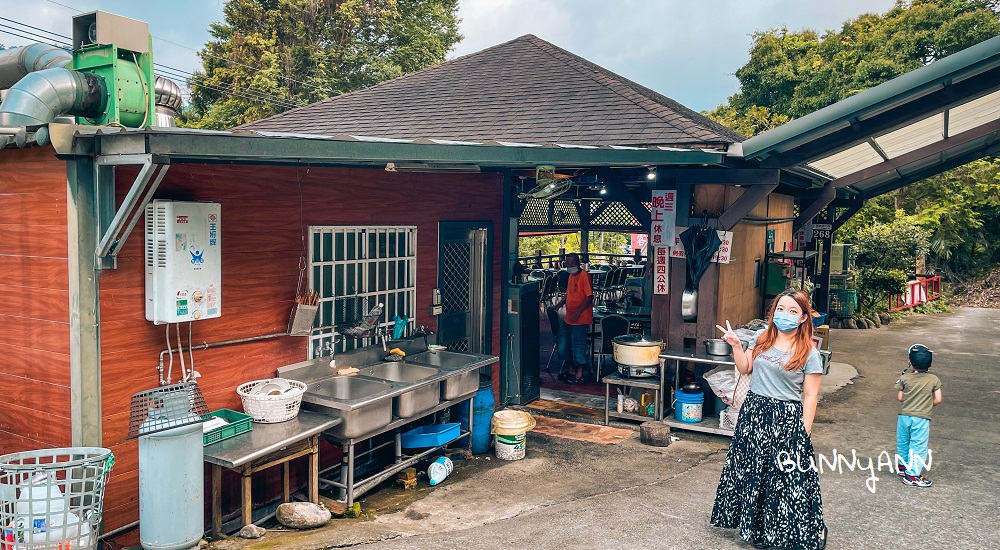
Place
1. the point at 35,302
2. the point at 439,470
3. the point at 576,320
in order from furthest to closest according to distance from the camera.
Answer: the point at 576,320 → the point at 439,470 → the point at 35,302

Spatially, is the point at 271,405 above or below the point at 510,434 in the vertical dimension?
above

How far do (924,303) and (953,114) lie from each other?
551 inches

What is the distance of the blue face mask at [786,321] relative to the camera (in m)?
4.56

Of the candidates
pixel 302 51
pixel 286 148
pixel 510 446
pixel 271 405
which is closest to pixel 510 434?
pixel 510 446

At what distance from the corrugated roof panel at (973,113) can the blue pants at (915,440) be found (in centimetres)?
Result: 321

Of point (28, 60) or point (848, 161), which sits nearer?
point (28, 60)

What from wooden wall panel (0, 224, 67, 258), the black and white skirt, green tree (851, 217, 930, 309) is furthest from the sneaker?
green tree (851, 217, 930, 309)

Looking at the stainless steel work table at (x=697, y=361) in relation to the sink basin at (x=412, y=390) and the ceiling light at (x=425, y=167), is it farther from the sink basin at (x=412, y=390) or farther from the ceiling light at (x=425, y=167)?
the ceiling light at (x=425, y=167)

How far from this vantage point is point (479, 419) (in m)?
7.24

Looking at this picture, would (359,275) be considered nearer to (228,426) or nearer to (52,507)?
(228,426)

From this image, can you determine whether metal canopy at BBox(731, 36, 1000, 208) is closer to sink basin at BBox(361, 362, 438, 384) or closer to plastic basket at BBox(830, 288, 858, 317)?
sink basin at BBox(361, 362, 438, 384)

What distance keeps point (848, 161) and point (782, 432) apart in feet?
22.1

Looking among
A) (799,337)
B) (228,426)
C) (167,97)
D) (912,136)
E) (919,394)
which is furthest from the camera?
(912,136)

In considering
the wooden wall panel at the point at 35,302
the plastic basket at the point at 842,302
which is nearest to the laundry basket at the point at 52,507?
the wooden wall panel at the point at 35,302
